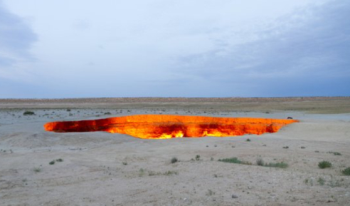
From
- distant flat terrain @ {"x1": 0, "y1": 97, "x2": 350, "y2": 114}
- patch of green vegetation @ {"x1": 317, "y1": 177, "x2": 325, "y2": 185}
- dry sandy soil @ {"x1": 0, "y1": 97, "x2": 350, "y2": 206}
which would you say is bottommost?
dry sandy soil @ {"x1": 0, "y1": 97, "x2": 350, "y2": 206}

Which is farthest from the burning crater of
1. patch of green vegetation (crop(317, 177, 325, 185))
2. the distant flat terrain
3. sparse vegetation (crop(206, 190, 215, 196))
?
sparse vegetation (crop(206, 190, 215, 196))

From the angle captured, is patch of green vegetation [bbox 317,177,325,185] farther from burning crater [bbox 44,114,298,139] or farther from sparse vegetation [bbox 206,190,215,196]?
burning crater [bbox 44,114,298,139]

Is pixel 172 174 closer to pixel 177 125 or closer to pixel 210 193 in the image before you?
pixel 210 193

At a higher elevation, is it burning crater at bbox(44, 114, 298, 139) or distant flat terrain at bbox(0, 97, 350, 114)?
distant flat terrain at bbox(0, 97, 350, 114)

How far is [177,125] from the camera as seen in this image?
2659cm

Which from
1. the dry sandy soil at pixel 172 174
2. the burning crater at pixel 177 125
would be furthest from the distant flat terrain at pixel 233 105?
the dry sandy soil at pixel 172 174

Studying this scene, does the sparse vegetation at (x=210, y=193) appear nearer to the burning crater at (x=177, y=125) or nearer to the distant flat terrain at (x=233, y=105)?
the burning crater at (x=177, y=125)

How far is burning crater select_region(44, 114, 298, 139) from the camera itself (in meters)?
24.9

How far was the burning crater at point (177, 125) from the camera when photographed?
81.7ft

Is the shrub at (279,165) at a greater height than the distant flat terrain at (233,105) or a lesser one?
lesser

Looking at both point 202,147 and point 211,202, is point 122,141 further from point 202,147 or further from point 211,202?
point 211,202

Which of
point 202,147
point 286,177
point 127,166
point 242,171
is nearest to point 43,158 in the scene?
point 127,166

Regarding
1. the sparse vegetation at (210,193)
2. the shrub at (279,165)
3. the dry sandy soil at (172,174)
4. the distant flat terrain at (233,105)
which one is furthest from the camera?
the distant flat terrain at (233,105)

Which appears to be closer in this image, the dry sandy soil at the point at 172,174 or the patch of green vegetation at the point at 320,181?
the dry sandy soil at the point at 172,174
